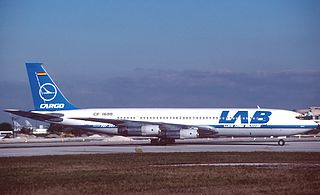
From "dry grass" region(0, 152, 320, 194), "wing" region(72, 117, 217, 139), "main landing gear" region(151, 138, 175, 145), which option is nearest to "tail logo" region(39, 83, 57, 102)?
"wing" region(72, 117, 217, 139)

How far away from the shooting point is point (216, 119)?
5197 cm

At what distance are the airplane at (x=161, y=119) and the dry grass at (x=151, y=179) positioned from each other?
2437 centimetres

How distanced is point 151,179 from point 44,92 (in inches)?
1445

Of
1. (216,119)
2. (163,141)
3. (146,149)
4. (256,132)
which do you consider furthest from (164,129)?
(256,132)

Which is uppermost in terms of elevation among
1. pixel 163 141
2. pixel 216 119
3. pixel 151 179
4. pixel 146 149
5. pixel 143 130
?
pixel 216 119

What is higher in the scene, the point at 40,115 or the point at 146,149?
the point at 40,115

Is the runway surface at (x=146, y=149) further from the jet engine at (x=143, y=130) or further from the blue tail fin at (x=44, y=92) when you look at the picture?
the blue tail fin at (x=44, y=92)

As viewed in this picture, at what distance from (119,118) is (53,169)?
28.4 meters

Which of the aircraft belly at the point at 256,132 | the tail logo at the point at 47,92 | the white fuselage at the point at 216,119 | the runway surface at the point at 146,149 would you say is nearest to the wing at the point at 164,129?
the white fuselage at the point at 216,119

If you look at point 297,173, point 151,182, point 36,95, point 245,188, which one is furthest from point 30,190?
point 36,95

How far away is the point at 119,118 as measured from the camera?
2117 inches

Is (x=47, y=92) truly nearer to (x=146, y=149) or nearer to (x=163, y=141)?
(x=163, y=141)

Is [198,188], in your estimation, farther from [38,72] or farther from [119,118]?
[38,72]

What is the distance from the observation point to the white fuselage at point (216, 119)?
5084 centimetres
